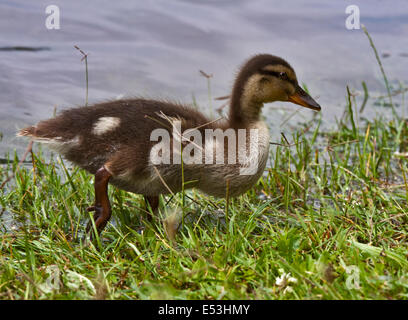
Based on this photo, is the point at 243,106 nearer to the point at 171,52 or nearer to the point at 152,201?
the point at 152,201

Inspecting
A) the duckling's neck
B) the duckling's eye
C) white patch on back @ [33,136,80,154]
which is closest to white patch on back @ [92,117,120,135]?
white patch on back @ [33,136,80,154]

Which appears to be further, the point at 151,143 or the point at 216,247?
the point at 151,143

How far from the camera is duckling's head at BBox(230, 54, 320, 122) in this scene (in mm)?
3855

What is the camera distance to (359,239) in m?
3.54

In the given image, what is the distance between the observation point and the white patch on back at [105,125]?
3582mm

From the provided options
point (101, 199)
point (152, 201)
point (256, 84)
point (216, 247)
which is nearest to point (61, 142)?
point (101, 199)

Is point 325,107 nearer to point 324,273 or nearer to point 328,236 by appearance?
point 328,236

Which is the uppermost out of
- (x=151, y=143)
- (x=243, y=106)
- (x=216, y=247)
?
(x=243, y=106)

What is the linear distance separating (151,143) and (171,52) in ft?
13.5

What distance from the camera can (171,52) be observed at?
748 centimetres

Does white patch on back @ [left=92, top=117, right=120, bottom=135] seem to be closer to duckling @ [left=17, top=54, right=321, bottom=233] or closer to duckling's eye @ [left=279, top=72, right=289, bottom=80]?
duckling @ [left=17, top=54, right=321, bottom=233]

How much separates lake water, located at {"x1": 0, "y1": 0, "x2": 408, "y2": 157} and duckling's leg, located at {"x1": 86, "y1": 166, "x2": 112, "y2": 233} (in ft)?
7.52

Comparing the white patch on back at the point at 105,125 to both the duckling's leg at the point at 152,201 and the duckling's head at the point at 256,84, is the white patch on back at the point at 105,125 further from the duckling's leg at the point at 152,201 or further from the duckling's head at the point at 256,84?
the duckling's head at the point at 256,84
